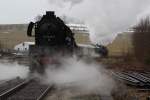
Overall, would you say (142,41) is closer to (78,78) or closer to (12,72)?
(12,72)

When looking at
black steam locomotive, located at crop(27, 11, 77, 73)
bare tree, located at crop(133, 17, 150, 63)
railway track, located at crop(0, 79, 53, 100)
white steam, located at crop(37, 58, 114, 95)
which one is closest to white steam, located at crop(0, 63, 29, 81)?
black steam locomotive, located at crop(27, 11, 77, 73)

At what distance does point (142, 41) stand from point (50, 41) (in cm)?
1370

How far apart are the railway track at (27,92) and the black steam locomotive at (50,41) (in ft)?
9.25

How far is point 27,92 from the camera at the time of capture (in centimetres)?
1688

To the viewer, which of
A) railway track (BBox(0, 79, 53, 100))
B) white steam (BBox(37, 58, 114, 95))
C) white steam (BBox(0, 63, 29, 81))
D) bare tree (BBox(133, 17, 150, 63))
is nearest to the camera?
railway track (BBox(0, 79, 53, 100))

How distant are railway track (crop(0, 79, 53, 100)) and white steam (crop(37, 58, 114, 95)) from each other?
1.29 m

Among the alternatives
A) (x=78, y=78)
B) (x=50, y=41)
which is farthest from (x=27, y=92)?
(x=50, y=41)

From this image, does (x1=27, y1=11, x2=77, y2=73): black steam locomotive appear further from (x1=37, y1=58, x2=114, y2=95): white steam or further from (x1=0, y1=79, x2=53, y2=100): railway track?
(x1=0, y1=79, x2=53, y2=100): railway track

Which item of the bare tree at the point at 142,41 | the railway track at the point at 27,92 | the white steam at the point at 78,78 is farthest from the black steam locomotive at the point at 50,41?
the bare tree at the point at 142,41

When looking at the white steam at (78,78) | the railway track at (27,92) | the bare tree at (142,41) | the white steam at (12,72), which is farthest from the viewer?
the bare tree at (142,41)

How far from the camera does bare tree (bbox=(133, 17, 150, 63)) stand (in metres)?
34.6

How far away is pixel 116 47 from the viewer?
2702 inches

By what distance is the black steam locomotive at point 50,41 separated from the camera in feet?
76.6

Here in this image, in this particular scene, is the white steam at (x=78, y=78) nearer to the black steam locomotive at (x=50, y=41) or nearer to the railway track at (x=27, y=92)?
the black steam locomotive at (x=50, y=41)
